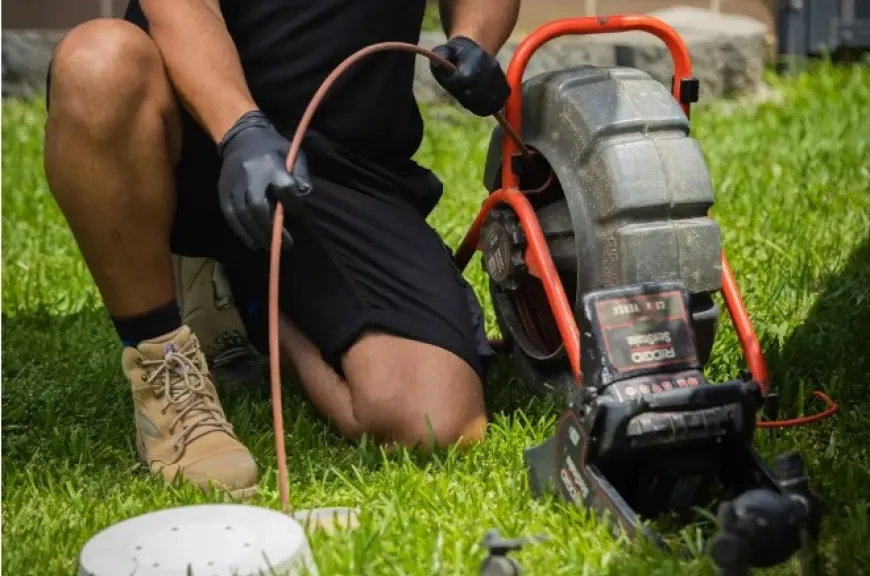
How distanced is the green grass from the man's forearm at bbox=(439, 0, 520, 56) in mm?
625

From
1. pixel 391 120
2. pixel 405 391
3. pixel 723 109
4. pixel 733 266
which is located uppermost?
pixel 391 120

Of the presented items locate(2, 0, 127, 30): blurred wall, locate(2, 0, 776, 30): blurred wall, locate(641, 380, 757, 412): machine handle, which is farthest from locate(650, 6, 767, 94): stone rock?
locate(641, 380, 757, 412): machine handle

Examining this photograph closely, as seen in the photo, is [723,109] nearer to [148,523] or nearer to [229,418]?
[229,418]

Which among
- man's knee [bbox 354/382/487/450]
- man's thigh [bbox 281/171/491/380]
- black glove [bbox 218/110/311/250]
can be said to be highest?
black glove [bbox 218/110/311/250]

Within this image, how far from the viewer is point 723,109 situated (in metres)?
5.31

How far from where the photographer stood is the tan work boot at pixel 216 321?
2598 millimetres

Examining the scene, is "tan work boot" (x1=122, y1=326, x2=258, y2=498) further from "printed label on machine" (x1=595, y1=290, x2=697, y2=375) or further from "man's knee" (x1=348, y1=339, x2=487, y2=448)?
"printed label on machine" (x1=595, y1=290, x2=697, y2=375)

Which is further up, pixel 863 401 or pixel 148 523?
pixel 148 523

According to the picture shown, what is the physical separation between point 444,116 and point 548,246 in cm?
287

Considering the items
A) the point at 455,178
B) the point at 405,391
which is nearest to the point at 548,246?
the point at 405,391

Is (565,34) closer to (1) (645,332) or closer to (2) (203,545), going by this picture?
(1) (645,332)

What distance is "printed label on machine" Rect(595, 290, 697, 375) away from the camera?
71.2 inches

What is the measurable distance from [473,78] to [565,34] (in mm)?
180

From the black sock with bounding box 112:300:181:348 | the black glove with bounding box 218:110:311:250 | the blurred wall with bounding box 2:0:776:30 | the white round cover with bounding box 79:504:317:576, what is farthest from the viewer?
the blurred wall with bounding box 2:0:776:30
